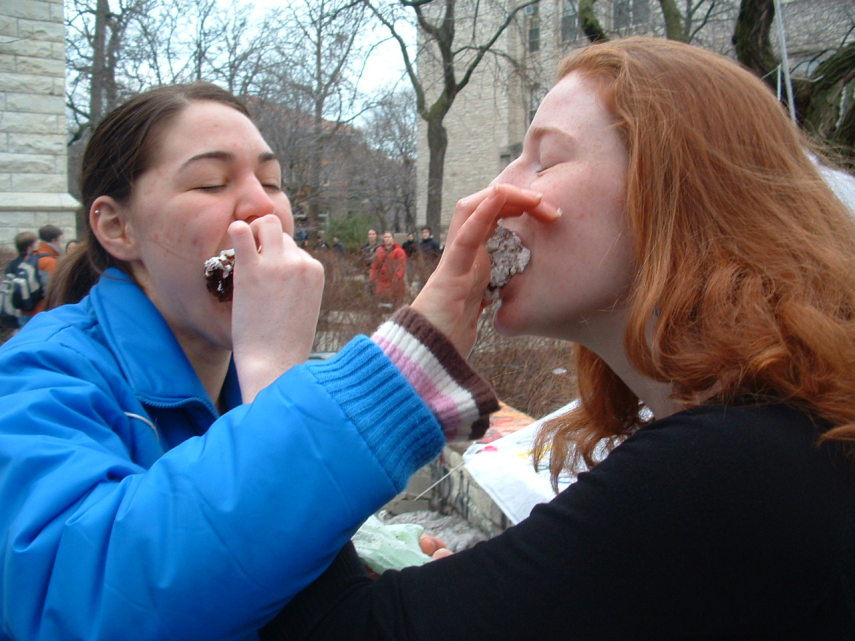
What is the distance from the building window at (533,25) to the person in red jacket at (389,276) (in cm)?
965

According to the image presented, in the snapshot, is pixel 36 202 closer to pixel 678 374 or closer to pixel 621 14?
pixel 678 374

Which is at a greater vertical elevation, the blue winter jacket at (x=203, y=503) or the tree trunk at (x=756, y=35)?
the tree trunk at (x=756, y=35)

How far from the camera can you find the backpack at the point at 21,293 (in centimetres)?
717

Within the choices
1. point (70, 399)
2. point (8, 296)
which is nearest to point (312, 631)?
point (70, 399)

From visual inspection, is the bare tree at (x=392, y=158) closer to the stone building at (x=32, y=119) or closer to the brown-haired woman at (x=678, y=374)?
the stone building at (x=32, y=119)

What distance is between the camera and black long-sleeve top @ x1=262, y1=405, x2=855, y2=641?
1057 mm

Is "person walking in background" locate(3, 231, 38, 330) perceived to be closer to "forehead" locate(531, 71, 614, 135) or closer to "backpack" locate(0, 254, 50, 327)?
"backpack" locate(0, 254, 50, 327)

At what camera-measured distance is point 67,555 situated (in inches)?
39.8

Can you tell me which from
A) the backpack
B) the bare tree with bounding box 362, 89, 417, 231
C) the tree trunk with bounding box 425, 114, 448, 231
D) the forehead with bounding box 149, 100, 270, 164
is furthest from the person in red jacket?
the bare tree with bounding box 362, 89, 417, 231

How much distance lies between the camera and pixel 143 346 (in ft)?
5.13

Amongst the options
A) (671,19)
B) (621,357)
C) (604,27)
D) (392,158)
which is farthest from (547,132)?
(392,158)

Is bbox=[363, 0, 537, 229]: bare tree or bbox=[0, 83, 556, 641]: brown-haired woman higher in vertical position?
bbox=[363, 0, 537, 229]: bare tree

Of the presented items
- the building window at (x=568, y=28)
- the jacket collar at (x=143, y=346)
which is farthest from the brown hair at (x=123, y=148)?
the building window at (x=568, y=28)

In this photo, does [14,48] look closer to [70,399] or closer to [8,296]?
[8,296]
